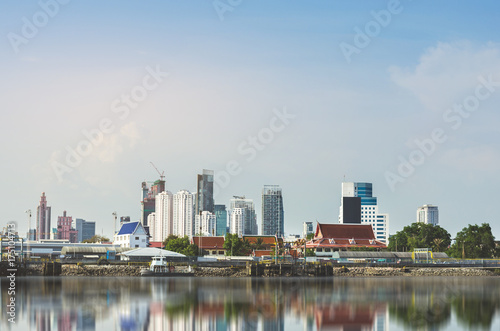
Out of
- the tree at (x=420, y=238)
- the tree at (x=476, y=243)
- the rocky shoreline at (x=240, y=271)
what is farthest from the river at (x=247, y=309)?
the tree at (x=420, y=238)

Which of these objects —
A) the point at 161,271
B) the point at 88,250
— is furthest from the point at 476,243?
the point at 88,250

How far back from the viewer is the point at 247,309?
5253 centimetres

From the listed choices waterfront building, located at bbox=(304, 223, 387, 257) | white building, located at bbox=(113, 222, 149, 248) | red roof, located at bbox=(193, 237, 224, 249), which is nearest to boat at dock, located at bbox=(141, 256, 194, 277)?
white building, located at bbox=(113, 222, 149, 248)

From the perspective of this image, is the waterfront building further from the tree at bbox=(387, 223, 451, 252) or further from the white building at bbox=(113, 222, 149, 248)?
the white building at bbox=(113, 222, 149, 248)

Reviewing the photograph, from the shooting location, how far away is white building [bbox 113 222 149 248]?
14900 cm

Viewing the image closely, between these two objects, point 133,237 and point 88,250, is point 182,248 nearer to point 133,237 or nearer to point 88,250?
point 133,237

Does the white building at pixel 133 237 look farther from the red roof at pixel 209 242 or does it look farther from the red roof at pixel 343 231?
the red roof at pixel 343 231

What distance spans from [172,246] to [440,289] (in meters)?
74.0

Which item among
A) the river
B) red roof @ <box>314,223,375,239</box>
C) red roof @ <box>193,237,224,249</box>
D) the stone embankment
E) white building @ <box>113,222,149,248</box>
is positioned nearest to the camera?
the river

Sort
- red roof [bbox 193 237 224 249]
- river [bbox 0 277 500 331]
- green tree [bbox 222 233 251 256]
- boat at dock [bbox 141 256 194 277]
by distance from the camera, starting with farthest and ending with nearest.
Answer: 1. red roof [bbox 193 237 224 249]
2. green tree [bbox 222 233 251 256]
3. boat at dock [bbox 141 256 194 277]
4. river [bbox 0 277 500 331]

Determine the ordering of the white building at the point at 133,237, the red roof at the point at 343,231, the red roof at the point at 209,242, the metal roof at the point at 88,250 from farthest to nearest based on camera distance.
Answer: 1. the red roof at the point at 209,242
2. the red roof at the point at 343,231
3. the white building at the point at 133,237
4. the metal roof at the point at 88,250

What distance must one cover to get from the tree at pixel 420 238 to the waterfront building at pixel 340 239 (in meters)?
5.01

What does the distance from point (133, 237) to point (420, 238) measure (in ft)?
200

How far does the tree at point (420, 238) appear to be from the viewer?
5901 inches
